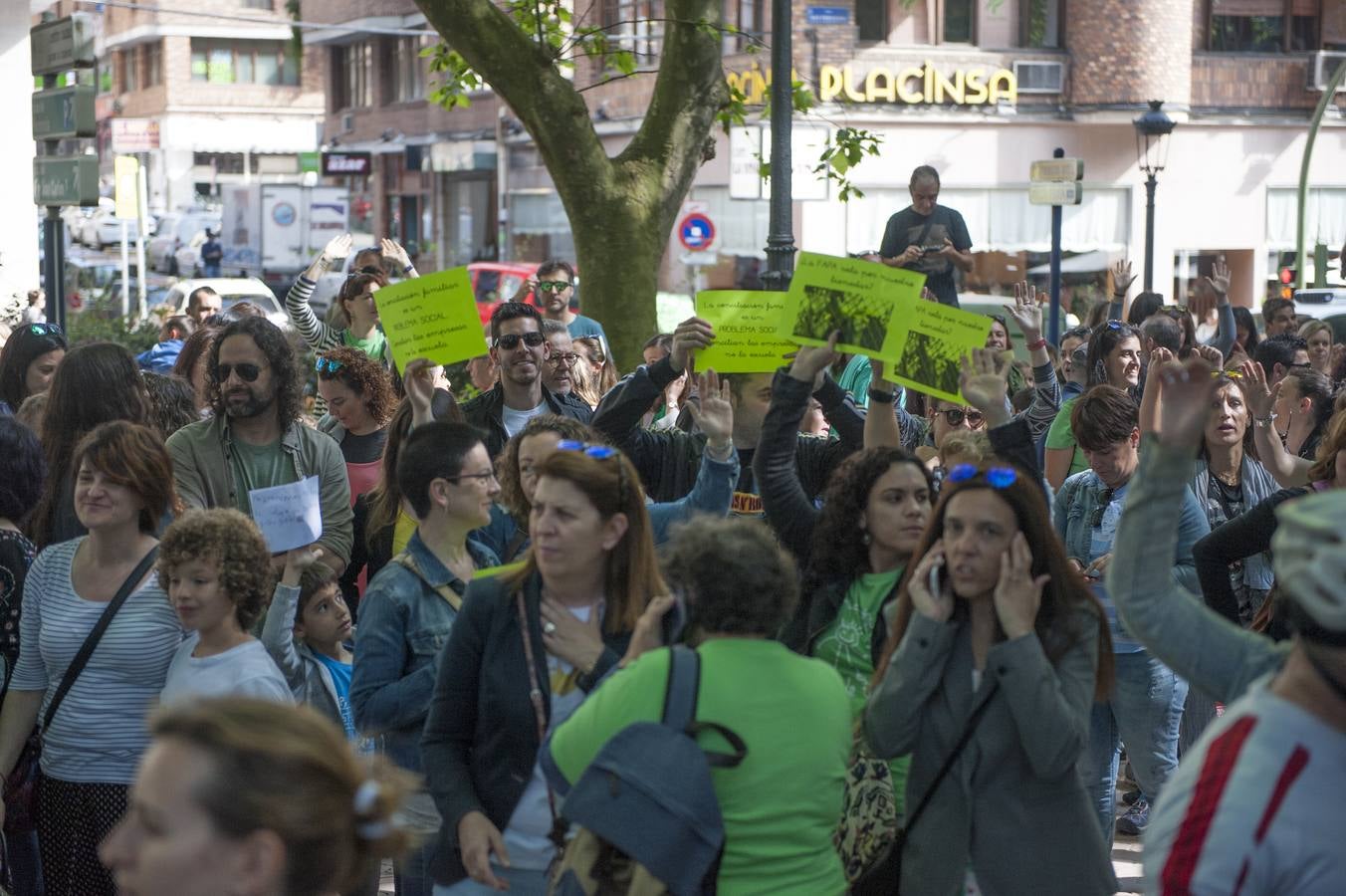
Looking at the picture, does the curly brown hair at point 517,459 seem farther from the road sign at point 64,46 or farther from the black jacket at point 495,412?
the road sign at point 64,46

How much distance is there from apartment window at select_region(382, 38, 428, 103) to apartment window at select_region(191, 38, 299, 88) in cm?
1923

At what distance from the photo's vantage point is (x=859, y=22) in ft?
94.8

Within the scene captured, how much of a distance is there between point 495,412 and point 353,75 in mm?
46837

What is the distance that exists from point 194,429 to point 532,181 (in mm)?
33316

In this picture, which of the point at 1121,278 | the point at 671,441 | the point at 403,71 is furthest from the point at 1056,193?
the point at 403,71

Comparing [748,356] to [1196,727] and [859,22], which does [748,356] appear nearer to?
[1196,727]

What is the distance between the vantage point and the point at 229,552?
4.60 m

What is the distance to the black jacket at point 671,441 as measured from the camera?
20.0ft

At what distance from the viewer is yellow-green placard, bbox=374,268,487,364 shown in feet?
22.5

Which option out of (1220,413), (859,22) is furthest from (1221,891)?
(859,22)

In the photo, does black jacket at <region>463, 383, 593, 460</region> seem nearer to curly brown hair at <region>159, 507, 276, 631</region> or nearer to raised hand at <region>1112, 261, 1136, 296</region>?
curly brown hair at <region>159, 507, 276, 631</region>

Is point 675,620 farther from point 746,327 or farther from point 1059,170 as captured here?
point 1059,170

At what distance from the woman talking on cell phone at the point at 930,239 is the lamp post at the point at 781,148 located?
1.28 meters

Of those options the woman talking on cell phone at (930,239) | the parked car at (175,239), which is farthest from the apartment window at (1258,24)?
the parked car at (175,239)
